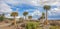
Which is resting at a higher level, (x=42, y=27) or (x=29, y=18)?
(x=29, y=18)

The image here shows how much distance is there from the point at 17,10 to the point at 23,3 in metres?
0.19

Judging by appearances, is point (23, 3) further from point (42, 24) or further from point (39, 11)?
point (42, 24)

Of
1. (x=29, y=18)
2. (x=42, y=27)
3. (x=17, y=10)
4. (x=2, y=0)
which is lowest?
(x=42, y=27)

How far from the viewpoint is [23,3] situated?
7.80ft

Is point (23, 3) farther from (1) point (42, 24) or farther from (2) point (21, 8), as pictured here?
(1) point (42, 24)

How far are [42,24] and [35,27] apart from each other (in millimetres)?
158

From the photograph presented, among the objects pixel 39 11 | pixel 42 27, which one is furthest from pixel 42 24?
pixel 39 11

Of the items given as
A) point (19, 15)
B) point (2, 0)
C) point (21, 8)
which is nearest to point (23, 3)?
point (21, 8)

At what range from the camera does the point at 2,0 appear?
2.38m

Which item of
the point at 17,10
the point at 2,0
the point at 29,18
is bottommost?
the point at 29,18

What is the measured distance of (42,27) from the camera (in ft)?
7.54

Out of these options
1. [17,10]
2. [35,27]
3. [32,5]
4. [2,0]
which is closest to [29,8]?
[32,5]

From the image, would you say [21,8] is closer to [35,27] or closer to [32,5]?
[32,5]

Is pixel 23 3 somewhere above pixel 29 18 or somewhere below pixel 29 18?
above
